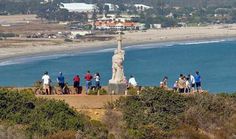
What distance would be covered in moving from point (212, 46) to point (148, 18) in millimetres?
39090

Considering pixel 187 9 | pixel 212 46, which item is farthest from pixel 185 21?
pixel 212 46

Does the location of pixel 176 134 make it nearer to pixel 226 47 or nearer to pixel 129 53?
pixel 129 53

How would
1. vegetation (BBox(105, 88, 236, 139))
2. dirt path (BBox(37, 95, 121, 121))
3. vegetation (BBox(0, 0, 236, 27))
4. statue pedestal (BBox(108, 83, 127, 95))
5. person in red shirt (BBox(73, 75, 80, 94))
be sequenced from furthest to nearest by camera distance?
vegetation (BBox(0, 0, 236, 27))
person in red shirt (BBox(73, 75, 80, 94))
statue pedestal (BBox(108, 83, 127, 95))
dirt path (BBox(37, 95, 121, 121))
vegetation (BBox(105, 88, 236, 139))

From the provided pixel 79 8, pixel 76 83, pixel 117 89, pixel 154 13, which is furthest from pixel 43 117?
pixel 79 8

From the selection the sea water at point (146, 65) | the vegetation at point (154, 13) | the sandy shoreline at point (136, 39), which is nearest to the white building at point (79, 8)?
the vegetation at point (154, 13)

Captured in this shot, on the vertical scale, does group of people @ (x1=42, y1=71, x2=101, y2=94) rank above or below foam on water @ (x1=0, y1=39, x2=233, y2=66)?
above

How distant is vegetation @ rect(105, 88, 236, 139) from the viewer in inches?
519

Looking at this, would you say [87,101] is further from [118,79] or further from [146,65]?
[146,65]

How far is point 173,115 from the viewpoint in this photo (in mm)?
13969

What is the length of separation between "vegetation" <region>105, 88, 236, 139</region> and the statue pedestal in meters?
1.20

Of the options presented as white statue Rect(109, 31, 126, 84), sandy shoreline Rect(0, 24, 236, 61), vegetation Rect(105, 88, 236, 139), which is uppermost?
white statue Rect(109, 31, 126, 84)

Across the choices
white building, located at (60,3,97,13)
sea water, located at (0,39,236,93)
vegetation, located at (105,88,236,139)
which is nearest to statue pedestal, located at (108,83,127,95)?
vegetation, located at (105,88,236,139)

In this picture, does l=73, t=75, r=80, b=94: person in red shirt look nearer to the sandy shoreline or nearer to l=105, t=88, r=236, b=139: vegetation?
l=105, t=88, r=236, b=139: vegetation

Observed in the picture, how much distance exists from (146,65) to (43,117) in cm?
5125
